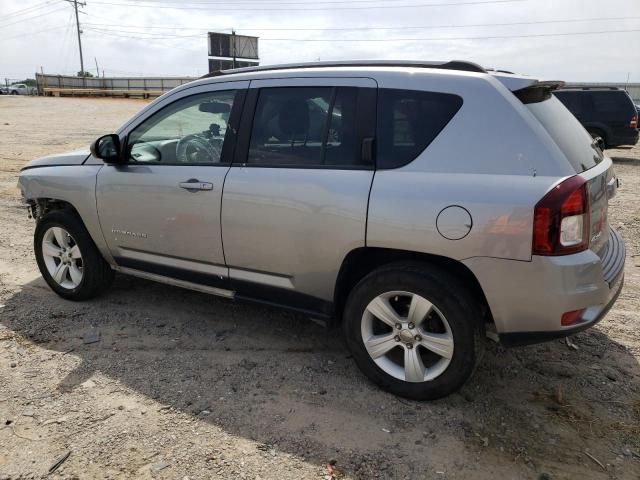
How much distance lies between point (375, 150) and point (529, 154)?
0.84m

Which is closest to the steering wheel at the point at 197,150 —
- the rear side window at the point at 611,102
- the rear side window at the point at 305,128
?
the rear side window at the point at 305,128

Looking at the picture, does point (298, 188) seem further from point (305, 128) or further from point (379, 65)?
point (379, 65)

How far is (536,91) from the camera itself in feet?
9.72

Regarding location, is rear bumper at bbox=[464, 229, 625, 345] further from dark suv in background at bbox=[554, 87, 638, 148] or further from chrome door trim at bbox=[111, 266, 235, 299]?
dark suv in background at bbox=[554, 87, 638, 148]

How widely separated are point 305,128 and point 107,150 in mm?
1689

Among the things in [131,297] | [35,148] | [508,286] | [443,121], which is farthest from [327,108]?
[35,148]

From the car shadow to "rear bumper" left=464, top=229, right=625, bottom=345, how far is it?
1.81ft

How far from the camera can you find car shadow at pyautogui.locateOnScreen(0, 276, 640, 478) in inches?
107

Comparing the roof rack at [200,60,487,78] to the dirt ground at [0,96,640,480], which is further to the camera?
the roof rack at [200,60,487,78]

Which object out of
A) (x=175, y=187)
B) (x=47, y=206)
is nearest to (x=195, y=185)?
(x=175, y=187)

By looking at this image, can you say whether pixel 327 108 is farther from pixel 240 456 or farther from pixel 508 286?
pixel 240 456

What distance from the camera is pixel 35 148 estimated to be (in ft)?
48.5

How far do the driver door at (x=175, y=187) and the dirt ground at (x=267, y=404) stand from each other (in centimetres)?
59

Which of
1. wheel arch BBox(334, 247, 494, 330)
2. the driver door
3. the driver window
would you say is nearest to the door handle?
the driver door
